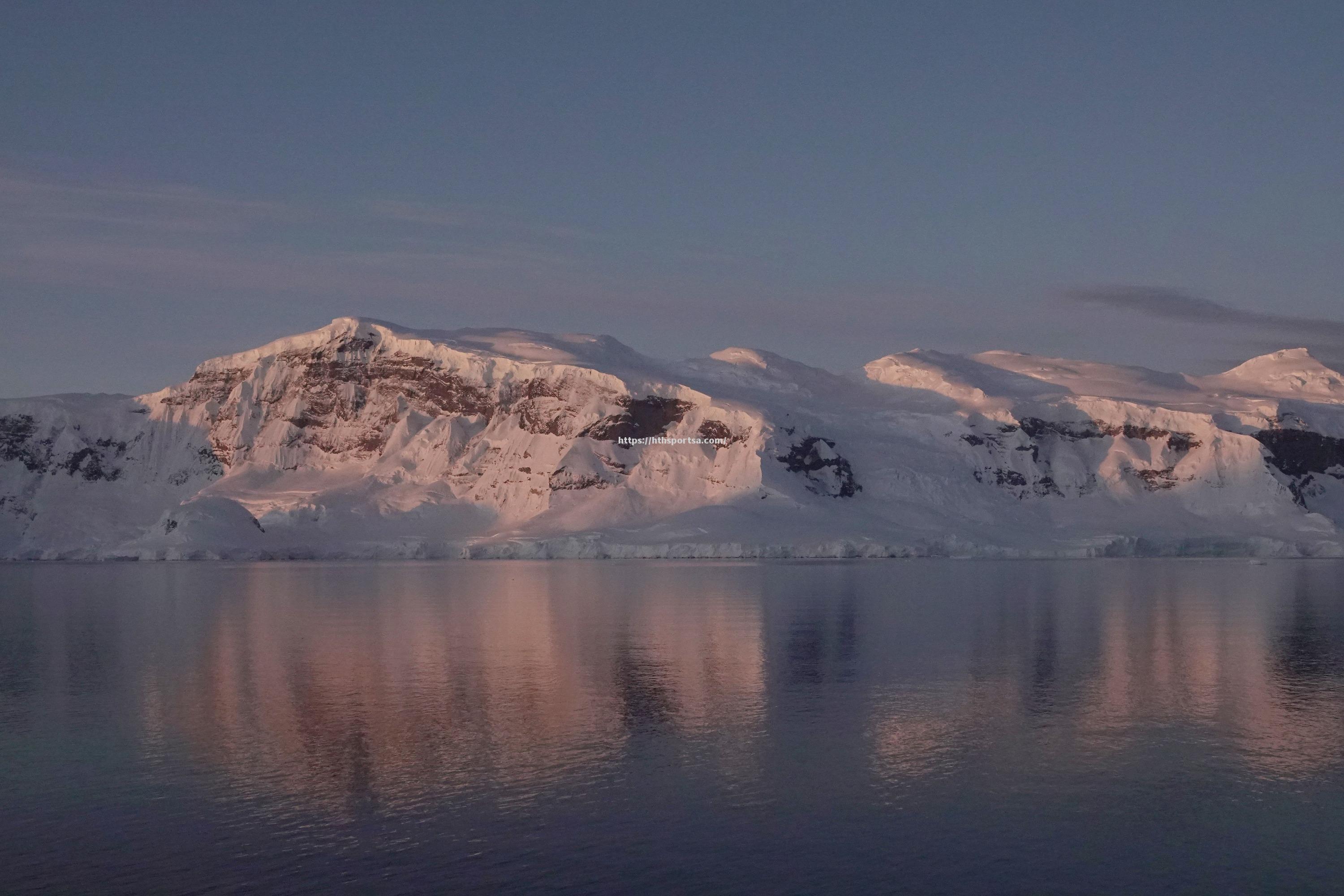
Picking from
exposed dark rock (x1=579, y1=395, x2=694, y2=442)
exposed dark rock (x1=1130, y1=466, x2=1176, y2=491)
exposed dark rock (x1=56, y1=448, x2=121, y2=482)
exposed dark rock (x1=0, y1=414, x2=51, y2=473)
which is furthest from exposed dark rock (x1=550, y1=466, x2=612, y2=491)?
exposed dark rock (x1=1130, y1=466, x2=1176, y2=491)

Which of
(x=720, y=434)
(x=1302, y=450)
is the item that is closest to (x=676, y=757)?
(x=720, y=434)

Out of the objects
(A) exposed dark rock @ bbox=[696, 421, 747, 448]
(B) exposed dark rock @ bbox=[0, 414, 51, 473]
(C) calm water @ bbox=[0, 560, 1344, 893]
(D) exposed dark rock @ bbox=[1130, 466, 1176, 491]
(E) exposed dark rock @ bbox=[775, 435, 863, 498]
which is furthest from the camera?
(B) exposed dark rock @ bbox=[0, 414, 51, 473]

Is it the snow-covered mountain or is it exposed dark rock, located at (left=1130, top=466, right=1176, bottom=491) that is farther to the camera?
exposed dark rock, located at (left=1130, top=466, right=1176, bottom=491)

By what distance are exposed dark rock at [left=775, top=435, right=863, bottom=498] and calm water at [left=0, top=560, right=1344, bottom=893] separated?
108672 mm

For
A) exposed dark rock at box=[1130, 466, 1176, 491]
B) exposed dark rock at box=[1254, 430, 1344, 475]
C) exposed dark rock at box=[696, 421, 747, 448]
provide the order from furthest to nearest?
exposed dark rock at box=[1254, 430, 1344, 475] → exposed dark rock at box=[1130, 466, 1176, 491] → exposed dark rock at box=[696, 421, 747, 448]

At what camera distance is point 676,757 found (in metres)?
28.4

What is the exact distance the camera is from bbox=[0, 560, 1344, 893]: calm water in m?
21.1

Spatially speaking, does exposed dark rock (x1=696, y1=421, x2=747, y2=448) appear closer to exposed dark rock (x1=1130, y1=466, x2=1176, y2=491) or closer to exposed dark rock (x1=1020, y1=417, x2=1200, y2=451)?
exposed dark rock (x1=1020, y1=417, x2=1200, y2=451)

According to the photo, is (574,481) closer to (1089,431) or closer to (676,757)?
(1089,431)

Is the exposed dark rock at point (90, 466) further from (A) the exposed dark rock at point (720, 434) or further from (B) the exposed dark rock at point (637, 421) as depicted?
(A) the exposed dark rock at point (720, 434)

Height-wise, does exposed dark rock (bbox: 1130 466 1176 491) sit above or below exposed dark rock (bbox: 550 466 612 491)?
below

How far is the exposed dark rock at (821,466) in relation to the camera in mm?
167000

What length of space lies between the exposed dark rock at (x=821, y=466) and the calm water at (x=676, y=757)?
10867 cm

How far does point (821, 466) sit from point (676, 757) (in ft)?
469
